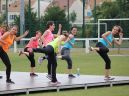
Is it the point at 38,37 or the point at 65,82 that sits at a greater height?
Answer: the point at 38,37

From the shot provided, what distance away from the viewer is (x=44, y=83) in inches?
665

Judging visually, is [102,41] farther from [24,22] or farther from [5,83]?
[24,22]

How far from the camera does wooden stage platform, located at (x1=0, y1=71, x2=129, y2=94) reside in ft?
50.6

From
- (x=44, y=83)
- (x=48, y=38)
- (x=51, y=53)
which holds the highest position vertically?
(x=48, y=38)

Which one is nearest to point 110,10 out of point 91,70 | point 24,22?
point 24,22

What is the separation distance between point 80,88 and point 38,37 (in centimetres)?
410

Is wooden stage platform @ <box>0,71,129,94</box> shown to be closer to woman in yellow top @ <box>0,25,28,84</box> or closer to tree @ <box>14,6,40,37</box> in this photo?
woman in yellow top @ <box>0,25,28,84</box>

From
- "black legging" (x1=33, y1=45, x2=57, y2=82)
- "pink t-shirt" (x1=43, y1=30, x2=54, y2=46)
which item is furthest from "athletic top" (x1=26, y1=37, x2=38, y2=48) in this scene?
"black legging" (x1=33, y1=45, x2=57, y2=82)

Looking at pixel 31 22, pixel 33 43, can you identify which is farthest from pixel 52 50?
pixel 31 22

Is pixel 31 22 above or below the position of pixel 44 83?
above

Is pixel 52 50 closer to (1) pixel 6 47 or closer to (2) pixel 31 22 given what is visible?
(1) pixel 6 47

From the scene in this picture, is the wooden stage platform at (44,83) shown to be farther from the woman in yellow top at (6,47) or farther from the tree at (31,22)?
the tree at (31,22)

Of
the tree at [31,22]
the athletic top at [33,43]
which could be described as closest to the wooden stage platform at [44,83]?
the athletic top at [33,43]

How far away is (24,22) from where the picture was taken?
47.7 meters
